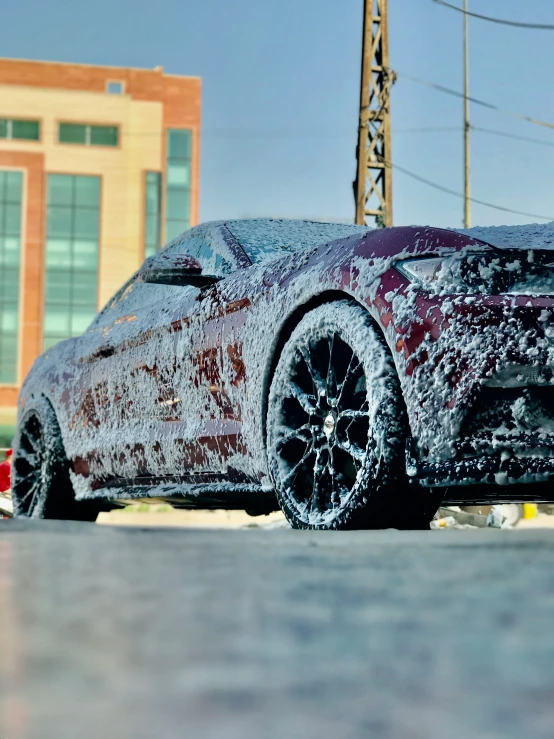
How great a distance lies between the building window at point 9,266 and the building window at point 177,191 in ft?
23.8

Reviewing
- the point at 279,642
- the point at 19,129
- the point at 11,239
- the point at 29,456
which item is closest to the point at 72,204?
the point at 11,239

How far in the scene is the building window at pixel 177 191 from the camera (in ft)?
206

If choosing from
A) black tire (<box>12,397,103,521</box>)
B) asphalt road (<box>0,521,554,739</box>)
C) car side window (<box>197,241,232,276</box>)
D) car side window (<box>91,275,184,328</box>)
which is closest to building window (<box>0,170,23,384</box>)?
black tire (<box>12,397,103,521</box>)

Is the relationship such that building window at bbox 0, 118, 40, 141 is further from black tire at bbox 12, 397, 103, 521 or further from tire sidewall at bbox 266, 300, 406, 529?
tire sidewall at bbox 266, 300, 406, 529

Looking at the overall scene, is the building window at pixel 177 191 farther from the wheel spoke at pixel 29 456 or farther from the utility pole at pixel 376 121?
the wheel spoke at pixel 29 456

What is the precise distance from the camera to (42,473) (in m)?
7.11

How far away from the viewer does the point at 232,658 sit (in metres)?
1.68

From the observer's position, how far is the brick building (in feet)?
199

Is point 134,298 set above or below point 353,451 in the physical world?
above

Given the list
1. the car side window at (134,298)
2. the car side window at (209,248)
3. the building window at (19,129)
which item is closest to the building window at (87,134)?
the building window at (19,129)

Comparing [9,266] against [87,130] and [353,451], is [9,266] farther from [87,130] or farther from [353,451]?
[353,451]

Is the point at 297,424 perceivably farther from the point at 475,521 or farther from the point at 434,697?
the point at 475,521

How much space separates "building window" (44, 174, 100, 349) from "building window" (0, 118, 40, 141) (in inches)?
98.6

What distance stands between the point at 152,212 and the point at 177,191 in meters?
1.62
